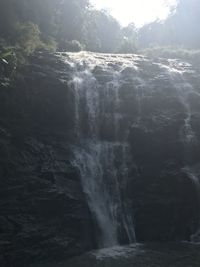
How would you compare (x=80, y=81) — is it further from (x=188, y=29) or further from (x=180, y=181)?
(x=188, y=29)

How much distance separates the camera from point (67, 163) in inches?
819

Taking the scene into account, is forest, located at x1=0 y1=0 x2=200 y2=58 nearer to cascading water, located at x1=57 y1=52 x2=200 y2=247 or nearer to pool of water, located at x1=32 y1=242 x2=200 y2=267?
cascading water, located at x1=57 y1=52 x2=200 y2=247

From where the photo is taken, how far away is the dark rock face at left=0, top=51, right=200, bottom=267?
18.1 meters

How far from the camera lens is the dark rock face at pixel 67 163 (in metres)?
18.1

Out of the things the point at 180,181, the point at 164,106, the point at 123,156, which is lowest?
the point at 180,181

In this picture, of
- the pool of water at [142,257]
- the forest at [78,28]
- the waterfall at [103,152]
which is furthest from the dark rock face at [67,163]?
the forest at [78,28]

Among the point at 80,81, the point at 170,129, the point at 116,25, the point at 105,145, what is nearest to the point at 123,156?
the point at 105,145

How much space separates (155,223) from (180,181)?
7.33 ft

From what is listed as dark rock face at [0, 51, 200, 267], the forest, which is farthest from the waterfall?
the forest

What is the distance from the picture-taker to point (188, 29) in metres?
59.2

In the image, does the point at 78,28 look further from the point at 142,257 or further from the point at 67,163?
the point at 142,257

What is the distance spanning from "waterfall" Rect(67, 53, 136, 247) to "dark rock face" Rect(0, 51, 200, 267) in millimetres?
240

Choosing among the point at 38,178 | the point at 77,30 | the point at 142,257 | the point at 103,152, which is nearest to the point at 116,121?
the point at 103,152

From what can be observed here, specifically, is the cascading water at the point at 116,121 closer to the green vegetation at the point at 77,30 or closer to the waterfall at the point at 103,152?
the waterfall at the point at 103,152
